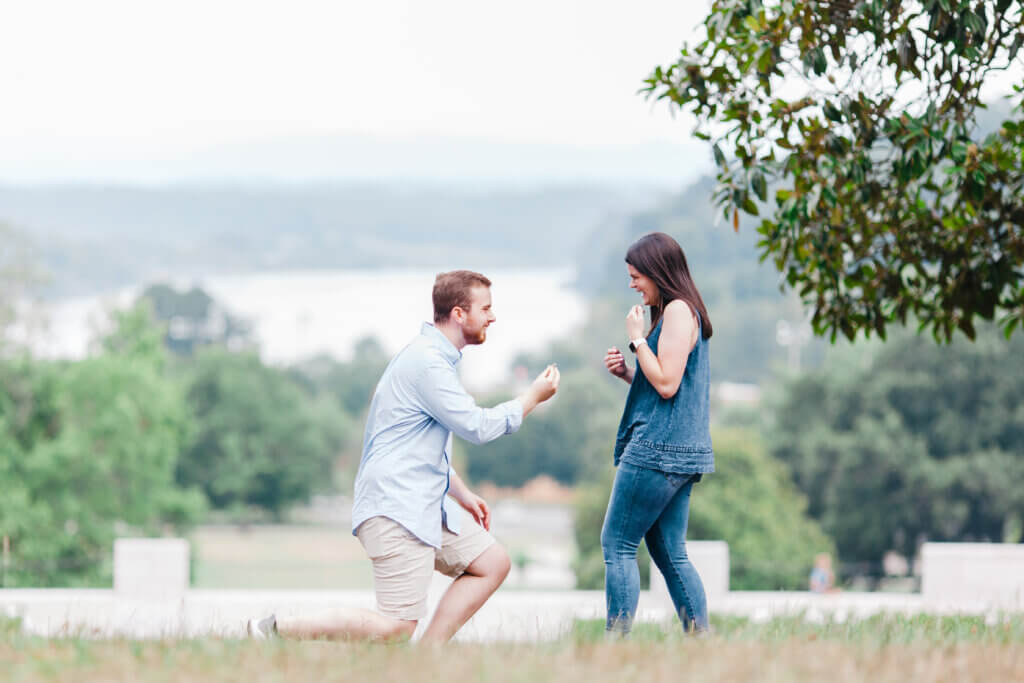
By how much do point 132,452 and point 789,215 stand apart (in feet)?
139

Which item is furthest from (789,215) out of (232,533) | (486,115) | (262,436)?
(486,115)

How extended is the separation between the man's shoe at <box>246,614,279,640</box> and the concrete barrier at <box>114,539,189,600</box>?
7.45 metres

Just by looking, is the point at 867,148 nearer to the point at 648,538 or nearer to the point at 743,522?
the point at 648,538

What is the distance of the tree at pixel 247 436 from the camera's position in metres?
73.8

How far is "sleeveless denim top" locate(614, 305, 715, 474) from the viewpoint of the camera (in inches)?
195

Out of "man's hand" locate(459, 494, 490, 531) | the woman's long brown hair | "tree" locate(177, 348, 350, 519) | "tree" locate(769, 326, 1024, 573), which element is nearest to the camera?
the woman's long brown hair

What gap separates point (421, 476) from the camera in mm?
4816

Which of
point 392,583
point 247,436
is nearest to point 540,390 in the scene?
point 392,583

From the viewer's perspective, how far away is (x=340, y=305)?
167 metres

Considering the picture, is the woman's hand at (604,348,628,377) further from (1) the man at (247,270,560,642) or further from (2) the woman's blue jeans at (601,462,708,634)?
(2) the woman's blue jeans at (601,462,708,634)

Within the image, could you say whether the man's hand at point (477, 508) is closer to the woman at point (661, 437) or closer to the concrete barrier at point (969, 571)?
the woman at point (661, 437)

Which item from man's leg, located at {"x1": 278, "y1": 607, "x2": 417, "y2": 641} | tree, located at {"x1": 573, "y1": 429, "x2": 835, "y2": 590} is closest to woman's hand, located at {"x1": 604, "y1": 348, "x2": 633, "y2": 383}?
man's leg, located at {"x1": 278, "y1": 607, "x2": 417, "y2": 641}

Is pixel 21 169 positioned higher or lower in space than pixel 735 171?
higher

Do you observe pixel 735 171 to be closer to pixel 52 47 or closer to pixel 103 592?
pixel 103 592
